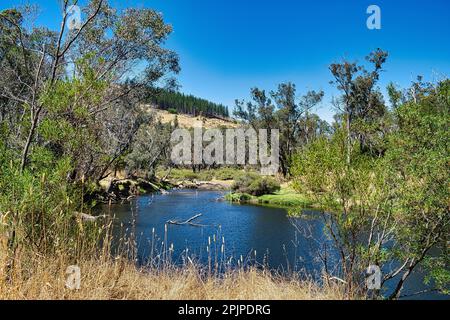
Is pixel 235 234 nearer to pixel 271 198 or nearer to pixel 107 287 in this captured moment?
pixel 271 198

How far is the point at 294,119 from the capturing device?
55.2 meters

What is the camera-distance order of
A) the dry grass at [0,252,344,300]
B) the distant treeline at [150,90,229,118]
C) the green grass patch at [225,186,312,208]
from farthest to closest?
1. the distant treeline at [150,90,229,118]
2. the green grass patch at [225,186,312,208]
3. the dry grass at [0,252,344,300]

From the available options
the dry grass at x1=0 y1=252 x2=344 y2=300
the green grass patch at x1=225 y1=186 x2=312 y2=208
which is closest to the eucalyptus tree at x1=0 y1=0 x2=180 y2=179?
the dry grass at x1=0 y1=252 x2=344 y2=300

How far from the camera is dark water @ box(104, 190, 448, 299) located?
15609mm

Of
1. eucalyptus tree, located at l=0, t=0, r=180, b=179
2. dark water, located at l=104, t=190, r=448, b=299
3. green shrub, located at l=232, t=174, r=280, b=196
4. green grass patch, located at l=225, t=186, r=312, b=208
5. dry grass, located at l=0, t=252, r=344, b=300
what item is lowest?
dark water, located at l=104, t=190, r=448, b=299

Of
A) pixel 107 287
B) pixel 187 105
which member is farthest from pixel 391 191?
pixel 187 105

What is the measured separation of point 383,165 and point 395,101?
241 cm

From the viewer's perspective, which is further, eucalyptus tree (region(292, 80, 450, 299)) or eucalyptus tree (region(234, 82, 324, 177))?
eucalyptus tree (region(234, 82, 324, 177))

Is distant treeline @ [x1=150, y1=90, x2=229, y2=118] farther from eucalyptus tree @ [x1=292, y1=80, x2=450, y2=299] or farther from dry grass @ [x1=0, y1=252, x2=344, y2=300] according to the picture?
dry grass @ [x1=0, y1=252, x2=344, y2=300]

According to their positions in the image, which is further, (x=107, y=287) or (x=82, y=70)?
(x=82, y=70)

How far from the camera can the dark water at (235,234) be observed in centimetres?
1561

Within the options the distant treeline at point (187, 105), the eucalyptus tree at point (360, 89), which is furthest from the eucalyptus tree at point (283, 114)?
the distant treeline at point (187, 105)

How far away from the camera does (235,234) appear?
22609mm
